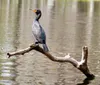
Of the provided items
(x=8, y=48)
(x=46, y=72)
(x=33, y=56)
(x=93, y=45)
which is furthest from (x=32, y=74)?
(x=93, y=45)

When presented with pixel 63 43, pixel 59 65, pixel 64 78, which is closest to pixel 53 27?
pixel 63 43

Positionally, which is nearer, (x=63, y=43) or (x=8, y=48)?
(x=8, y=48)

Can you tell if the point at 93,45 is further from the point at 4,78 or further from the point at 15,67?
the point at 4,78

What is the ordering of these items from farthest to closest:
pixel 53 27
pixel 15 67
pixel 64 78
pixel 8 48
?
pixel 53 27 < pixel 8 48 < pixel 15 67 < pixel 64 78

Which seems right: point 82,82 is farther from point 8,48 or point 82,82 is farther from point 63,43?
point 63,43

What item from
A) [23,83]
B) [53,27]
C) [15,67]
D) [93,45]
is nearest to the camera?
[23,83]

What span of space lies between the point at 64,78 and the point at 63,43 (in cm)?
1837

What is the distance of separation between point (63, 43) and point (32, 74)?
17.8 metres

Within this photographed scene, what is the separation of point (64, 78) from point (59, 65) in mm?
4275

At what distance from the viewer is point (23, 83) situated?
20938 millimetres

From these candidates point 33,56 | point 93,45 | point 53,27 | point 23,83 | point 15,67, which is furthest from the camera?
point 53,27

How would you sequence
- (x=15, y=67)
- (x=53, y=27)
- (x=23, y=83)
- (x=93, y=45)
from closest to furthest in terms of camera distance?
(x=23, y=83) < (x=15, y=67) < (x=93, y=45) < (x=53, y=27)

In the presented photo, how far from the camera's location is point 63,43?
41031mm

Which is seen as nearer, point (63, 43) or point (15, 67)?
point (15, 67)
